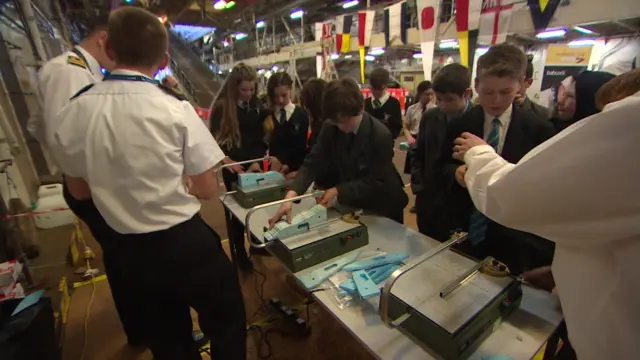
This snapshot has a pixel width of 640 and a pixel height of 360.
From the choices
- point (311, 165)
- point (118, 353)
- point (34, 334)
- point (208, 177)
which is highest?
point (208, 177)

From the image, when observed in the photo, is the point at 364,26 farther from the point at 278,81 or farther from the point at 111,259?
the point at 111,259

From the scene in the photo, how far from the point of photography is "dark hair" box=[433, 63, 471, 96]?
176 cm

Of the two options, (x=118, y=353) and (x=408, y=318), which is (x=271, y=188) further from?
(x=118, y=353)

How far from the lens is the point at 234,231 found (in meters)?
2.16

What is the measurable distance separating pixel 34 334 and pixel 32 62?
410 centimetres

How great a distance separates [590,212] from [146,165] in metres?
1.00

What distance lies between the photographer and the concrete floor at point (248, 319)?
68.2 inches

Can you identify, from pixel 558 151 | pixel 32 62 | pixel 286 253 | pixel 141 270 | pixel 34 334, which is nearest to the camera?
pixel 558 151

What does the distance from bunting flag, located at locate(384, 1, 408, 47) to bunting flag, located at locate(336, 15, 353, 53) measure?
107 cm

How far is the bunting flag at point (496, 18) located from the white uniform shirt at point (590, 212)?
3.80 metres

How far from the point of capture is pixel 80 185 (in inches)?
39.6

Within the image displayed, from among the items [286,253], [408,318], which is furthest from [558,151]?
[286,253]

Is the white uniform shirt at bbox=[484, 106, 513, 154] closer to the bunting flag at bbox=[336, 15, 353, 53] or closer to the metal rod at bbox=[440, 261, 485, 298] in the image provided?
the metal rod at bbox=[440, 261, 485, 298]

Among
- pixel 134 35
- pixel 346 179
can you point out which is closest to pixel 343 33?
pixel 346 179
